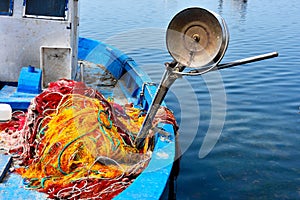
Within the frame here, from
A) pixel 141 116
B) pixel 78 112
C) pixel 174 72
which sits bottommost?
pixel 141 116

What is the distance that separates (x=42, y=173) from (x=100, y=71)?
21.1ft

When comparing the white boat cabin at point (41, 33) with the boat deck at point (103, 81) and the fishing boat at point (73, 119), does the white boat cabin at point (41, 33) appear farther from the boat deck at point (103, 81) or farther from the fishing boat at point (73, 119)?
the boat deck at point (103, 81)

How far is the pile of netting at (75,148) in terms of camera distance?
3.88m

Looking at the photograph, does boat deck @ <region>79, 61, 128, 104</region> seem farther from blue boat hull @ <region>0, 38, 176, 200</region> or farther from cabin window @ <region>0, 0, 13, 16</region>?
cabin window @ <region>0, 0, 13, 16</region>

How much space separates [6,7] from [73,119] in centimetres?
349

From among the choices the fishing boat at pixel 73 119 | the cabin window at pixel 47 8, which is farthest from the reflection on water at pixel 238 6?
the fishing boat at pixel 73 119

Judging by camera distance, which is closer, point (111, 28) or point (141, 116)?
point (141, 116)

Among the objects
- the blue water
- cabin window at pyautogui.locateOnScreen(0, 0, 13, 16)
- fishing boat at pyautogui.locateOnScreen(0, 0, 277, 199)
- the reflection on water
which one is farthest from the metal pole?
the reflection on water

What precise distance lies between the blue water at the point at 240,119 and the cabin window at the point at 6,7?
2011 millimetres

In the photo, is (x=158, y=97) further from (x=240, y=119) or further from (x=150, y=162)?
(x=240, y=119)

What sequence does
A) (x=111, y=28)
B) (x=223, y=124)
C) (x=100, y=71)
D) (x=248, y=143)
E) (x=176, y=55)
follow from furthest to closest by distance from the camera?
1. (x=111, y=28)
2. (x=100, y=71)
3. (x=223, y=124)
4. (x=248, y=143)
5. (x=176, y=55)

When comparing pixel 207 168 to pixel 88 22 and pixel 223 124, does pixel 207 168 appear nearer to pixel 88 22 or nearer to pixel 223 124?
pixel 223 124

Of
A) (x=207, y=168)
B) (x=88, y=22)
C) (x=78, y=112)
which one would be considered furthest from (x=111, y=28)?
(x=78, y=112)

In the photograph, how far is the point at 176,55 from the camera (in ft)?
11.7
